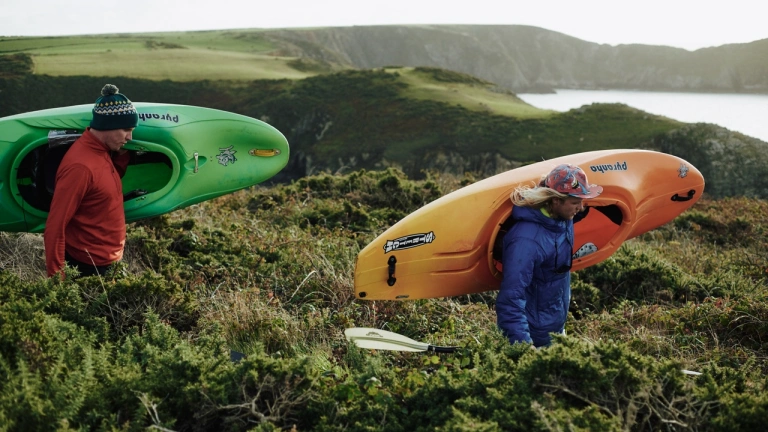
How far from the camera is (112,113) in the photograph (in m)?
4.62

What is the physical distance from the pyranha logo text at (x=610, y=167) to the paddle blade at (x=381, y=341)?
91.7 inches

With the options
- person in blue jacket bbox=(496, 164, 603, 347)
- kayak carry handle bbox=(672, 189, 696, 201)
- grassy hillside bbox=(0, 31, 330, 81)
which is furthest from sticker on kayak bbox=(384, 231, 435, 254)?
grassy hillside bbox=(0, 31, 330, 81)

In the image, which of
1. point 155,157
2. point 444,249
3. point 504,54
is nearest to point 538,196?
point 444,249

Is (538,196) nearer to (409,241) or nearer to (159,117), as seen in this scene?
(409,241)

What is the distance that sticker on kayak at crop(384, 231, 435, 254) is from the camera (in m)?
4.96

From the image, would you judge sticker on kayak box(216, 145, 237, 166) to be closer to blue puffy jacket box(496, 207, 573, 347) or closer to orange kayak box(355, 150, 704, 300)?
orange kayak box(355, 150, 704, 300)

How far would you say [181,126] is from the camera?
646cm

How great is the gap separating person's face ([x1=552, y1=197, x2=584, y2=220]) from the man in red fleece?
3.10 m

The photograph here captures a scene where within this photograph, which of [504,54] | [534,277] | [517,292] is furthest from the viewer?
[504,54]

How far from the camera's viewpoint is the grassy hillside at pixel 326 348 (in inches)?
123

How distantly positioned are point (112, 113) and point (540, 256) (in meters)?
3.25

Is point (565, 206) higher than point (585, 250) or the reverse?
higher

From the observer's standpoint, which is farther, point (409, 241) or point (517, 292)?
point (409, 241)

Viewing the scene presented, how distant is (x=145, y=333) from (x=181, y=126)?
2.91m
